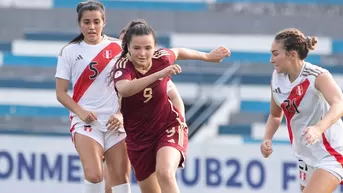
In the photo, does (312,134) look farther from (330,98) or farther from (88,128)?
(88,128)

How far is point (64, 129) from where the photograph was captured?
12.7 metres

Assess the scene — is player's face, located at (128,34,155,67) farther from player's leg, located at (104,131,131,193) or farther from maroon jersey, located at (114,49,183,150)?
player's leg, located at (104,131,131,193)

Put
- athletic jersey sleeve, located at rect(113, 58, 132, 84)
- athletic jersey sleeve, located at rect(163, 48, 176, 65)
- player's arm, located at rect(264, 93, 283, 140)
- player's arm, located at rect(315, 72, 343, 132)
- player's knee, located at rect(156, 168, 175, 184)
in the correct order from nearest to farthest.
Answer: player's arm, located at rect(315, 72, 343, 132) → player's knee, located at rect(156, 168, 175, 184) → athletic jersey sleeve, located at rect(113, 58, 132, 84) → athletic jersey sleeve, located at rect(163, 48, 176, 65) → player's arm, located at rect(264, 93, 283, 140)

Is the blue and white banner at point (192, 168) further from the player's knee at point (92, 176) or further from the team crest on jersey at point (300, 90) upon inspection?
the team crest on jersey at point (300, 90)

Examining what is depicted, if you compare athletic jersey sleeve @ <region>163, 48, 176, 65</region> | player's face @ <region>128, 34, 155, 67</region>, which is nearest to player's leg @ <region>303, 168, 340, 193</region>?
athletic jersey sleeve @ <region>163, 48, 176, 65</region>

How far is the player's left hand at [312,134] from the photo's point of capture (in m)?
5.82

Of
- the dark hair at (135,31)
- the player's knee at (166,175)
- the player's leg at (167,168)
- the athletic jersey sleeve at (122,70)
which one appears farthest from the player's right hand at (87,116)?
the player's knee at (166,175)

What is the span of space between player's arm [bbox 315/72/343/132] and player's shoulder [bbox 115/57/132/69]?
1316 millimetres

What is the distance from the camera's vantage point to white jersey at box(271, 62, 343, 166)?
6.41 m

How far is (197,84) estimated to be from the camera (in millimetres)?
12836

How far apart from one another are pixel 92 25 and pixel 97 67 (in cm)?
33

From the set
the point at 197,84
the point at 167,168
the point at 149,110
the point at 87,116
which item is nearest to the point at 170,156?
the point at 167,168

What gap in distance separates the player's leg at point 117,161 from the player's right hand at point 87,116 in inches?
7.8

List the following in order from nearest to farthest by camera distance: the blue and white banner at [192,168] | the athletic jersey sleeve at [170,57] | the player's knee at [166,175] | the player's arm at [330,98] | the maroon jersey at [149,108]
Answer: the player's arm at [330,98]
the player's knee at [166,175]
the maroon jersey at [149,108]
the athletic jersey sleeve at [170,57]
the blue and white banner at [192,168]
